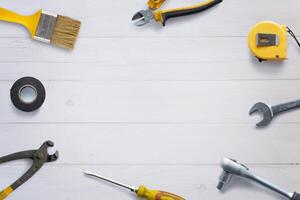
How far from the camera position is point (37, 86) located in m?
1.25

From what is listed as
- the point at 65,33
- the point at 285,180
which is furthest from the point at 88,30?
the point at 285,180

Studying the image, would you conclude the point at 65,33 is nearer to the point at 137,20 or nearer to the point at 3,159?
the point at 137,20

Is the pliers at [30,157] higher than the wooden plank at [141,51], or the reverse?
the wooden plank at [141,51]

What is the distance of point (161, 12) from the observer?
1.25 metres

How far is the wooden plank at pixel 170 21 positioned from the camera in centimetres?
128

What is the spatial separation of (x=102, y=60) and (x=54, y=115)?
19cm

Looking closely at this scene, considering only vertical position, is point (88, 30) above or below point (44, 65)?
above

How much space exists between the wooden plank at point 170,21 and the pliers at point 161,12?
0.02 meters

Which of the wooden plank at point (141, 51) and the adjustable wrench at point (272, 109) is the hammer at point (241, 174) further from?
the wooden plank at point (141, 51)

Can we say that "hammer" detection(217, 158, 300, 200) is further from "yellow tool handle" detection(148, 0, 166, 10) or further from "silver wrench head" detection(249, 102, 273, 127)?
"yellow tool handle" detection(148, 0, 166, 10)

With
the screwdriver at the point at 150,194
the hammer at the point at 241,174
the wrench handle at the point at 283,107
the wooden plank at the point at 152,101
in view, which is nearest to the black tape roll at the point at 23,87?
the wooden plank at the point at 152,101

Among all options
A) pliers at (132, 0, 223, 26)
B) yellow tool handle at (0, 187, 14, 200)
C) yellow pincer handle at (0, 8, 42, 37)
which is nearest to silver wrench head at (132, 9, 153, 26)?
pliers at (132, 0, 223, 26)

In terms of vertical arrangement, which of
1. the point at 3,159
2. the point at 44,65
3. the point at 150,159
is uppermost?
the point at 44,65

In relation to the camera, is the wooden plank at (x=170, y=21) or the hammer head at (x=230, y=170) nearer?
the hammer head at (x=230, y=170)
